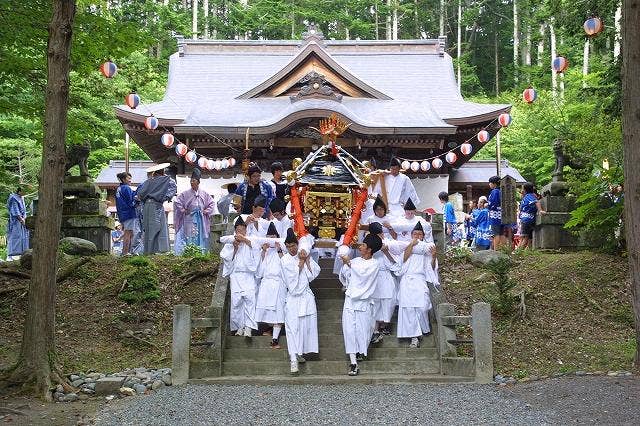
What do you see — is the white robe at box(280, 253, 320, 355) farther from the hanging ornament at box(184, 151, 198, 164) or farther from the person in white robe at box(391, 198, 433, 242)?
the hanging ornament at box(184, 151, 198, 164)

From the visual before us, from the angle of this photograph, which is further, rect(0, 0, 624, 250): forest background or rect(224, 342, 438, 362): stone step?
rect(0, 0, 624, 250): forest background

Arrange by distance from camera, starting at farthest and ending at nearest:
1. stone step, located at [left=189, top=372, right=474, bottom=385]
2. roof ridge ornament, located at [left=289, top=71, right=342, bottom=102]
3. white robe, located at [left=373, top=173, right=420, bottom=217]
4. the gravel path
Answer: roof ridge ornament, located at [left=289, top=71, right=342, bottom=102] → white robe, located at [left=373, top=173, right=420, bottom=217] → stone step, located at [left=189, top=372, right=474, bottom=385] → the gravel path

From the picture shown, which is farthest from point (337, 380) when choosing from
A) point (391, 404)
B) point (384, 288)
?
point (384, 288)

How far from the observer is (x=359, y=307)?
375 inches

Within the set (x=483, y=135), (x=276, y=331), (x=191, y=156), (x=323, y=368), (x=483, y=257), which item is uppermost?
(x=483, y=135)

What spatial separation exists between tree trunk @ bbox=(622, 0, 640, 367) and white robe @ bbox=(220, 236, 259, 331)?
15.3 ft

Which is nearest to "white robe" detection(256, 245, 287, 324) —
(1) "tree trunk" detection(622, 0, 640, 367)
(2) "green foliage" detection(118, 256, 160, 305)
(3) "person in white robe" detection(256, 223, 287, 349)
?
(3) "person in white robe" detection(256, 223, 287, 349)

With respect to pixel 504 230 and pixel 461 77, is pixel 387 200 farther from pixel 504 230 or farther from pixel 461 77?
pixel 461 77

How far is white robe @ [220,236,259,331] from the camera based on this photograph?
1002cm

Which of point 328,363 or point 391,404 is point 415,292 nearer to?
point 328,363

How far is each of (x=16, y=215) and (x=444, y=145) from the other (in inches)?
423

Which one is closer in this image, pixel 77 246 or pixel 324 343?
pixel 324 343

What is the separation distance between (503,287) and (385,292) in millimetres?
2209

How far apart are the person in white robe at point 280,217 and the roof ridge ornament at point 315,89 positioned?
916 cm
